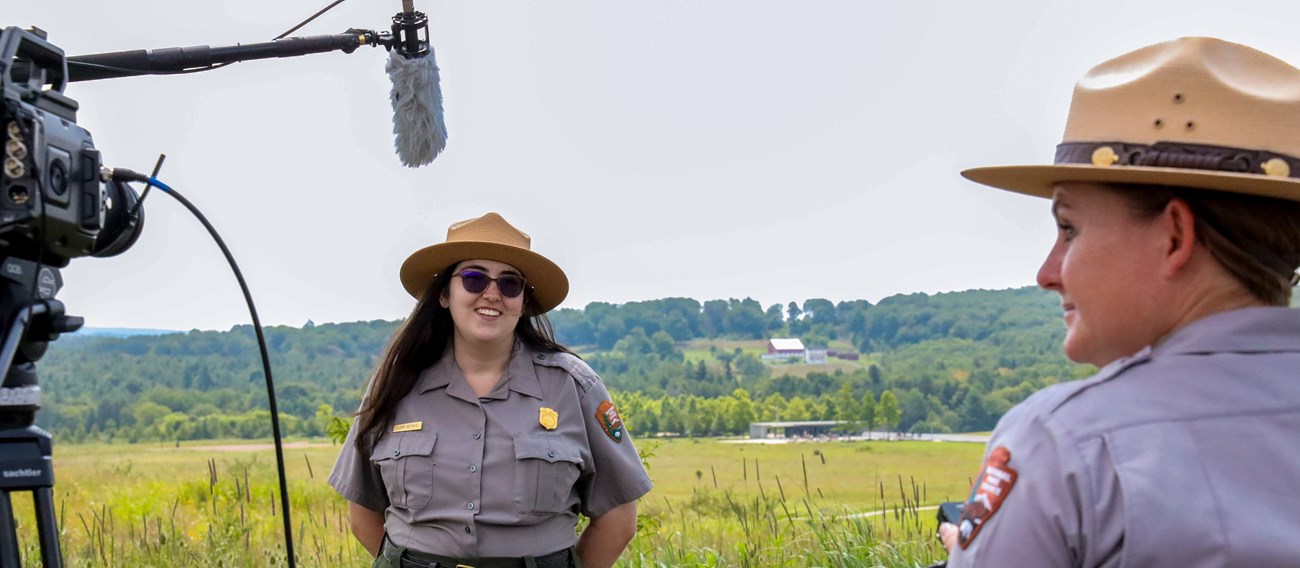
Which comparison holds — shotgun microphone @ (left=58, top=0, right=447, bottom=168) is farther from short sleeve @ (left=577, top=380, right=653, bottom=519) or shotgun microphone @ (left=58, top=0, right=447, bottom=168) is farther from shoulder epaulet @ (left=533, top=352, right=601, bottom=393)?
short sleeve @ (left=577, top=380, right=653, bottom=519)

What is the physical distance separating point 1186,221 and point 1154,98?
16 centimetres

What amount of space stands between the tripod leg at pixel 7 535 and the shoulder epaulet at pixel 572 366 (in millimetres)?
1700

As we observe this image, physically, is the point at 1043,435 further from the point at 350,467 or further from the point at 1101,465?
the point at 350,467

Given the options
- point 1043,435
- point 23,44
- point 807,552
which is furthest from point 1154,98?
point 807,552

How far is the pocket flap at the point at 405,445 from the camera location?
10.8 feet

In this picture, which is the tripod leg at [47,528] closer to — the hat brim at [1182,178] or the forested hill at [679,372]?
the hat brim at [1182,178]

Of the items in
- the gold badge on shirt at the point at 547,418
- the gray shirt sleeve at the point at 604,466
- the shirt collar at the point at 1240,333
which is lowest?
the gray shirt sleeve at the point at 604,466

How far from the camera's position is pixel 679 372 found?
16.7 m

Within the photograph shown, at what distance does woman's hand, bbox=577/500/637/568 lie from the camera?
11.5 ft

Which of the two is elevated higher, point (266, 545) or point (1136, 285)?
point (1136, 285)

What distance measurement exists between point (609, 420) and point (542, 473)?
13.2 inches

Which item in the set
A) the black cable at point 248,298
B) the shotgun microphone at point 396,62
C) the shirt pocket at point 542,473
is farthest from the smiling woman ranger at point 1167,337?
the shotgun microphone at point 396,62

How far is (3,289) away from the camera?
79.7 inches

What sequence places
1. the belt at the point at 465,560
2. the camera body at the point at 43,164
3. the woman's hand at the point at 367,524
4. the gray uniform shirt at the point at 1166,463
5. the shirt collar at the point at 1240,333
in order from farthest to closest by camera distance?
the woman's hand at the point at 367,524 < the belt at the point at 465,560 < the camera body at the point at 43,164 < the shirt collar at the point at 1240,333 < the gray uniform shirt at the point at 1166,463
